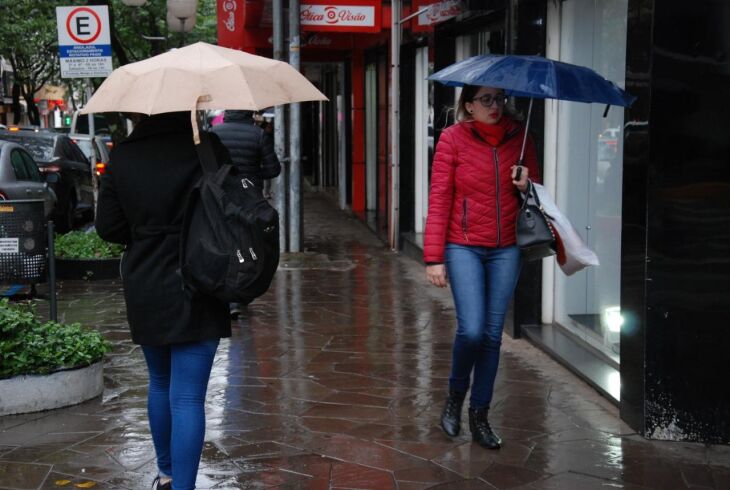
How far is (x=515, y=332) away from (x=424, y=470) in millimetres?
3013

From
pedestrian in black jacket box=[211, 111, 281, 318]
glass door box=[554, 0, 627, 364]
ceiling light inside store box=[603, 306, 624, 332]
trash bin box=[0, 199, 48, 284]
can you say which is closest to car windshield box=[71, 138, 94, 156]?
trash bin box=[0, 199, 48, 284]

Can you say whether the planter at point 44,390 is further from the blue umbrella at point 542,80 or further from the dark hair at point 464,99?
the blue umbrella at point 542,80

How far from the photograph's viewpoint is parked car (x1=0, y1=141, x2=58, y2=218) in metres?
13.4

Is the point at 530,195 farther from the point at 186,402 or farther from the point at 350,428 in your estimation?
the point at 186,402

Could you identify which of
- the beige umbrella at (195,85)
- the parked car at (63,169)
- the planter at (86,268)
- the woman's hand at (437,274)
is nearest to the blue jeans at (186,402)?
the beige umbrella at (195,85)

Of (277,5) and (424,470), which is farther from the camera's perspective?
(277,5)

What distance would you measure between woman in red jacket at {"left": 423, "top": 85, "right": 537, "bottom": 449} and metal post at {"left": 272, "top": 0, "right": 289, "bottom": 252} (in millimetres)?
7685

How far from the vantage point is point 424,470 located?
5059 millimetres

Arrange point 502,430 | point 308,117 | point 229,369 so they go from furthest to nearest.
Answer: point 308,117 → point 229,369 → point 502,430

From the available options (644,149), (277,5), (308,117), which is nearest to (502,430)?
(644,149)

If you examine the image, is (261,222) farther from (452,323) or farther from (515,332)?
(452,323)

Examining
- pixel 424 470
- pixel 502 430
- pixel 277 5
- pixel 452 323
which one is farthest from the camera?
pixel 277 5

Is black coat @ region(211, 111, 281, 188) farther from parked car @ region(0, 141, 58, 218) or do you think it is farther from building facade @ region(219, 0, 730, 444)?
parked car @ region(0, 141, 58, 218)

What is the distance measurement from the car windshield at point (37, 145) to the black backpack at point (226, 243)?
557 inches
